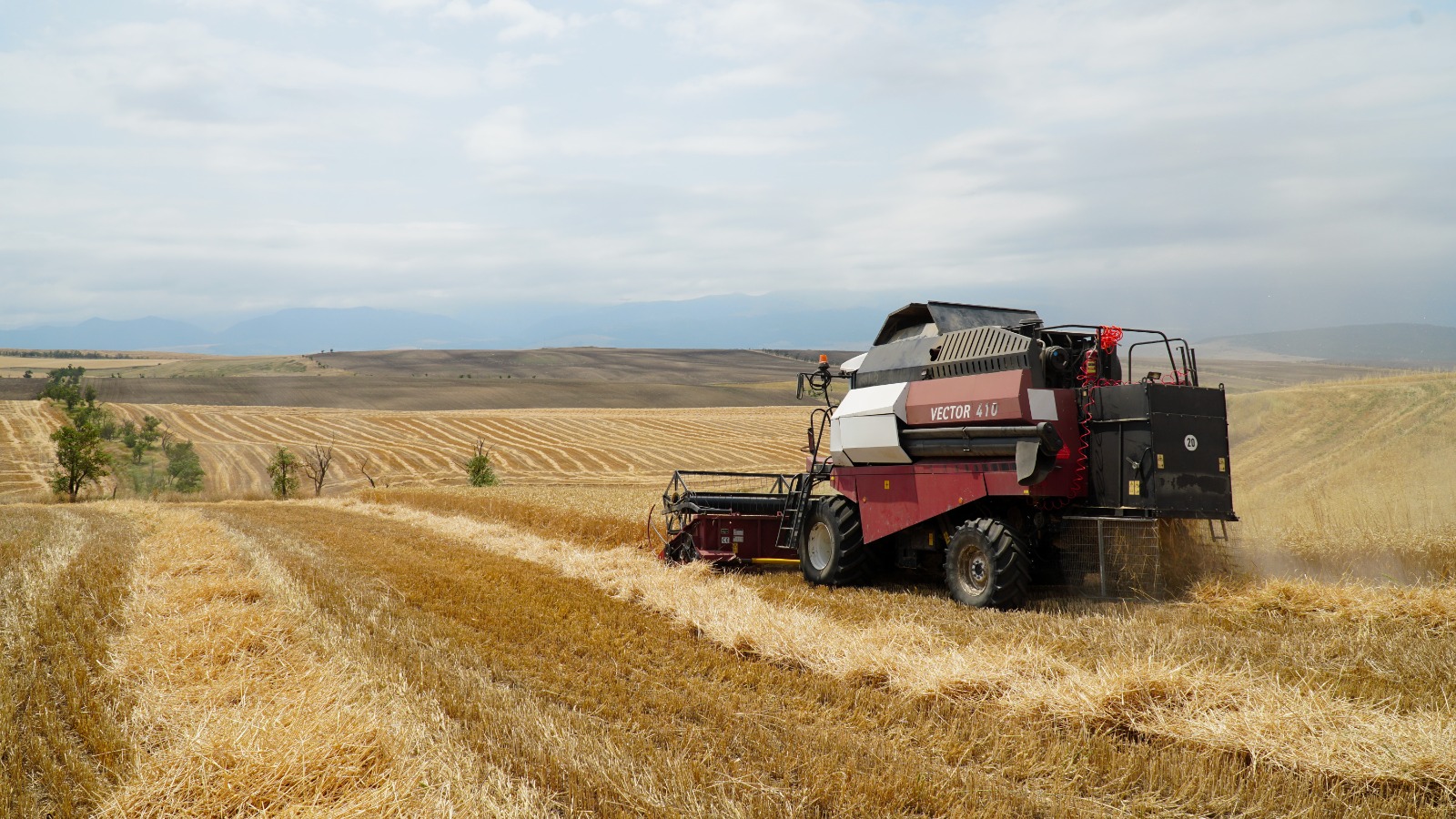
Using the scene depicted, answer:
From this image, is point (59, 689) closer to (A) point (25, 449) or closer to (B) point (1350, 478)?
(B) point (1350, 478)

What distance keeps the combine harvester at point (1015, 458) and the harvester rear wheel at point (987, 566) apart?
14 millimetres

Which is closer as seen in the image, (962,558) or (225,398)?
(962,558)

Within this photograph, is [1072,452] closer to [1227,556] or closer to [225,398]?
[1227,556]

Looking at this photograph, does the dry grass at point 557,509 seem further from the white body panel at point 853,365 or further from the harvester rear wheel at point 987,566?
the harvester rear wheel at point 987,566

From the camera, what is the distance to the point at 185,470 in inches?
1479

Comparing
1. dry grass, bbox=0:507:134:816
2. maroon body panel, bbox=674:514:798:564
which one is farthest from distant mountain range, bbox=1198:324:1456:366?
dry grass, bbox=0:507:134:816

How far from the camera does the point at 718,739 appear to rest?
471 cm

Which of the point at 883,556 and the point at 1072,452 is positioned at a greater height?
the point at 1072,452

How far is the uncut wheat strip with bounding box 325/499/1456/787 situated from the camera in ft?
13.2

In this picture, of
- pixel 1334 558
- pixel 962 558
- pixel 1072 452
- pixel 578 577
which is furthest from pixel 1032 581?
pixel 578 577

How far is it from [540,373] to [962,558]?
119 m

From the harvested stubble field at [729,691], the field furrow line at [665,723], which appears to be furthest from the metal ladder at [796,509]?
the field furrow line at [665,723]

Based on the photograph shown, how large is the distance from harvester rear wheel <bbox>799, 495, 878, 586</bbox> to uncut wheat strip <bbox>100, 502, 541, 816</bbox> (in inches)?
207

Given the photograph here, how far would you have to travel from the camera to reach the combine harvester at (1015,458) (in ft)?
25.5
